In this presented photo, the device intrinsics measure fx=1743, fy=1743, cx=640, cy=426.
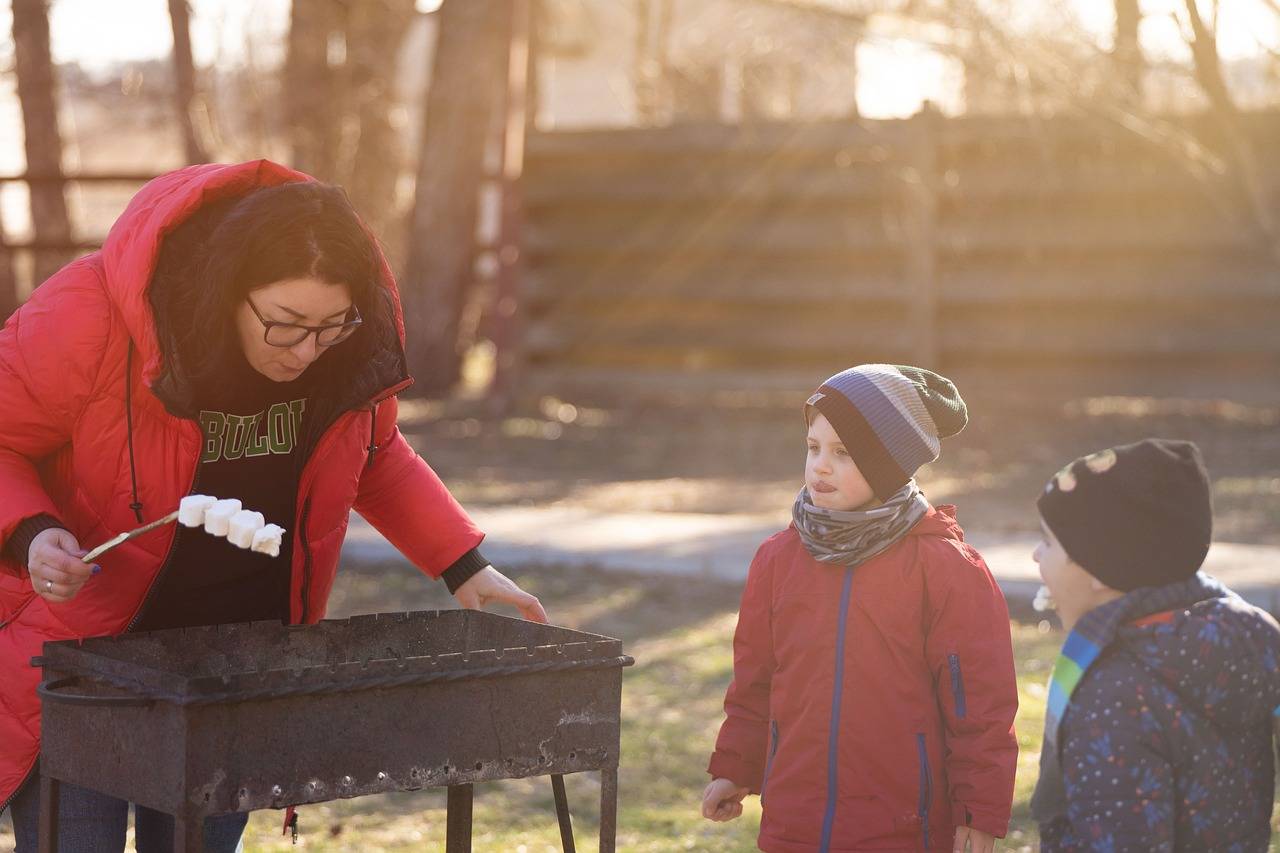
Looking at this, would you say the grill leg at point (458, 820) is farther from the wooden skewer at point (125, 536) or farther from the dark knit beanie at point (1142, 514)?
the dark knit beanie at point (1142, 514)

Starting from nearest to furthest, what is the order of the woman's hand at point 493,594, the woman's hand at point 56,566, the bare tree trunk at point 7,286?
the woman's hand at point 56,566, the woman's hand at point 493,594, the bare tree trunk at point 7,286

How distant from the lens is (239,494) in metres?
3.24

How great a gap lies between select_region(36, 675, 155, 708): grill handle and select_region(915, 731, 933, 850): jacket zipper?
136cm

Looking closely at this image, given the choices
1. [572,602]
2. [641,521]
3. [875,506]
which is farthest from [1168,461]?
[641,521]

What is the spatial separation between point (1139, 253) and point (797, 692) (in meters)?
9.32

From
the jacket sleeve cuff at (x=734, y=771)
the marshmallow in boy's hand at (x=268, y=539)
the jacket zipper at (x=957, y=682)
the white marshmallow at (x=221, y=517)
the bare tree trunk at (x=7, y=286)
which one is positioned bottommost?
the bare tree trunk at (x=7, y=286)

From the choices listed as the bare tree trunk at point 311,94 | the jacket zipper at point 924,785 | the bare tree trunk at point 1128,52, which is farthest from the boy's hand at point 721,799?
the bare tree trunk at point 311,94

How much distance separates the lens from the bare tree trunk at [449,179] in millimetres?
13633

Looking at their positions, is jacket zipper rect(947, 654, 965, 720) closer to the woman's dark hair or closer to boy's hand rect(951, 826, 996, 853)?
boy's hand rect(951, 826, 996, 853)

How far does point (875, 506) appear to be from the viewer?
329 centimetres

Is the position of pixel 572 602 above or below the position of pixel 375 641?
below

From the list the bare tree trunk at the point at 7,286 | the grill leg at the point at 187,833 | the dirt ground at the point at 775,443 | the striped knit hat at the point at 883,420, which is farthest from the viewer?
the bare tree trunk at the point at 7,286

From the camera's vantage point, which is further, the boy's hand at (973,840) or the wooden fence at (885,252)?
the wooden fence at (885,252)

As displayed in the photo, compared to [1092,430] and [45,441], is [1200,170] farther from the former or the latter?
[45,441]
